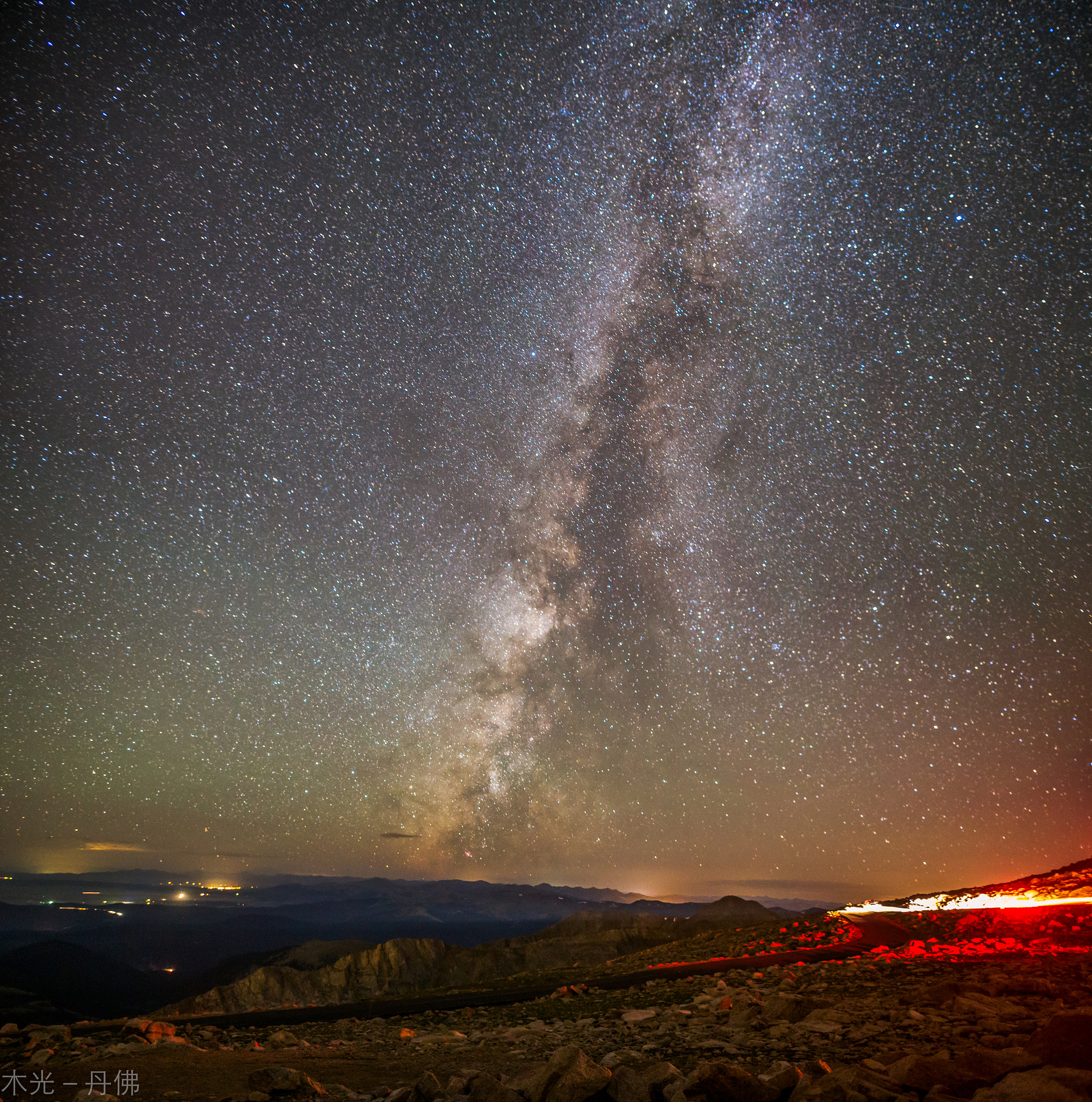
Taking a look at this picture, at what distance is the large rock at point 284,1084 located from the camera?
654cm

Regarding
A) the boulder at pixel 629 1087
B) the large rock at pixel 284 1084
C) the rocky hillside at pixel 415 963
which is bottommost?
the rocky hillside at pixel 415 963

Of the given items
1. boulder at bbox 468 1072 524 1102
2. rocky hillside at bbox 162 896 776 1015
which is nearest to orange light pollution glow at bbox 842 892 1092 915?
boulder at bbox 468 1072 524 1102

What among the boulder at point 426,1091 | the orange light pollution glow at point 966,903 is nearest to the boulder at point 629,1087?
the boulder at point 426,1091

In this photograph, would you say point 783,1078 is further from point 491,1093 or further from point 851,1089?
point 491,1093

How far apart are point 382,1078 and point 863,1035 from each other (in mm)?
6199

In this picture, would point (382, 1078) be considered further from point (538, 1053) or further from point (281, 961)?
point (281, 961)

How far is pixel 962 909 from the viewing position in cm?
2256

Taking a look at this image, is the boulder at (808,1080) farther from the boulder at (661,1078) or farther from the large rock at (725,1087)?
the boulder at (661,1078)

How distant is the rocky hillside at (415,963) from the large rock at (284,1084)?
60.9 m

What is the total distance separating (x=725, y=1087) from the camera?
501cm

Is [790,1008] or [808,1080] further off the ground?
[808,1080]

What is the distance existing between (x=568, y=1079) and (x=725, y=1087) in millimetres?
1467

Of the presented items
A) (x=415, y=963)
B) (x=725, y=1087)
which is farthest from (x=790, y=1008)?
(x=415, y=963)

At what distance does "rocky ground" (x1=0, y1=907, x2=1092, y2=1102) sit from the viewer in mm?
4887
